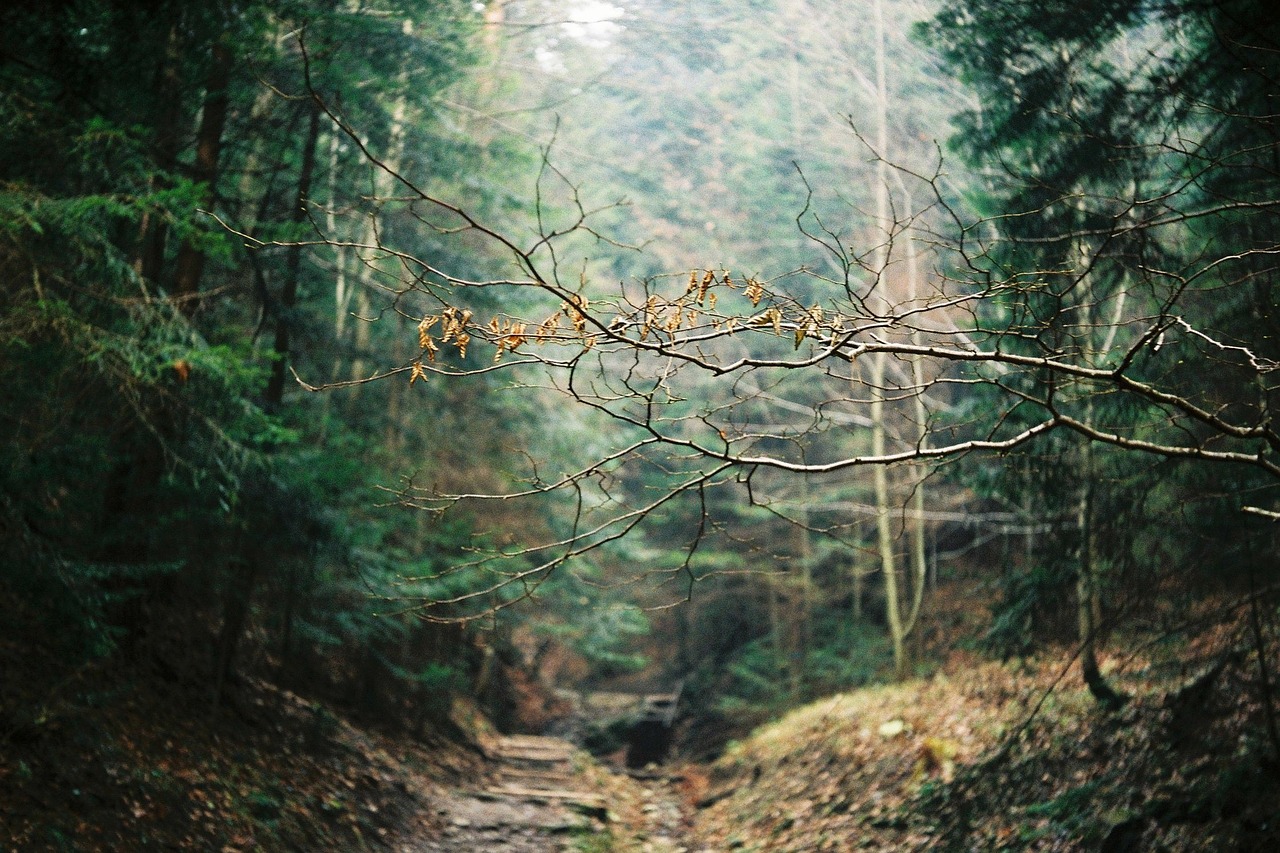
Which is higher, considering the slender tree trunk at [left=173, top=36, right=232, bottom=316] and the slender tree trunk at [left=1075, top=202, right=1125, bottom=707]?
the slender tree trunk at [left=173, top=36, right=232, bottom=316]

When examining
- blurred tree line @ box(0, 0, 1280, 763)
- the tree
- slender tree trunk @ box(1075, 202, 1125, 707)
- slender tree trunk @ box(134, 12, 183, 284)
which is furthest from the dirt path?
slender tree trunk @ box(134, 12, 183, 284)

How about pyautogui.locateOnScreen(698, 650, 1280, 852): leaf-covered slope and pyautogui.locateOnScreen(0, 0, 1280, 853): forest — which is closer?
pyautogui.locateOnScreen(0, 0, 1280, 853): forest

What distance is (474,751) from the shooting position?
14.2m

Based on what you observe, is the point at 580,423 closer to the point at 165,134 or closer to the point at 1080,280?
the point at 165,134

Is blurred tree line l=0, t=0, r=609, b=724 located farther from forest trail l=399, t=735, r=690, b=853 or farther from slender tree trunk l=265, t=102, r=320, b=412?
forest trail l=399, t=735, r=690, b=853

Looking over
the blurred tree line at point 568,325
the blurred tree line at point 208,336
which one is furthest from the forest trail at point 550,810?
the blurred tree line at point 568,325

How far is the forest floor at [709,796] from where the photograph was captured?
6004 mm

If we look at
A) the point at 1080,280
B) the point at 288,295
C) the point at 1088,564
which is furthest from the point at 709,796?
the point at 1080,280

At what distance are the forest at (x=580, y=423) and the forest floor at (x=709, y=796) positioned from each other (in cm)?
5

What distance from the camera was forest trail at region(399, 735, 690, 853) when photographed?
9.98 metres

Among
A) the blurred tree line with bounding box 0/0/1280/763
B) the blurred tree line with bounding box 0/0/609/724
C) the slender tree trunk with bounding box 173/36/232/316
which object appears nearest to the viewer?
the blurred tree line with bounding box 0/0/1280/763

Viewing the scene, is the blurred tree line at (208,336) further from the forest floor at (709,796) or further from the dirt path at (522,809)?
the dirt path at (522,809)

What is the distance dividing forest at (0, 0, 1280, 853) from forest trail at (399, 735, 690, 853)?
100mm

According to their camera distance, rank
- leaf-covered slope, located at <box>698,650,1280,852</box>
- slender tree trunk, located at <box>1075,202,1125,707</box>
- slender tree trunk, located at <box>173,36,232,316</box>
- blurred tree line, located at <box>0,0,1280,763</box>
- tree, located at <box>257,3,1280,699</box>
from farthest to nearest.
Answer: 1. slender tree trunk, located at <box>173,36,232,316</box>
2. slender tree trunk, located at <box>1075,202,1125,707</box>
3. leaf-covered slope, located at <box>698,650,1280,852</box>
4. blurred tree line, located at <box>0,0,1280,763</box>
5. tree, located at <box>257,3,1280,699</box>
